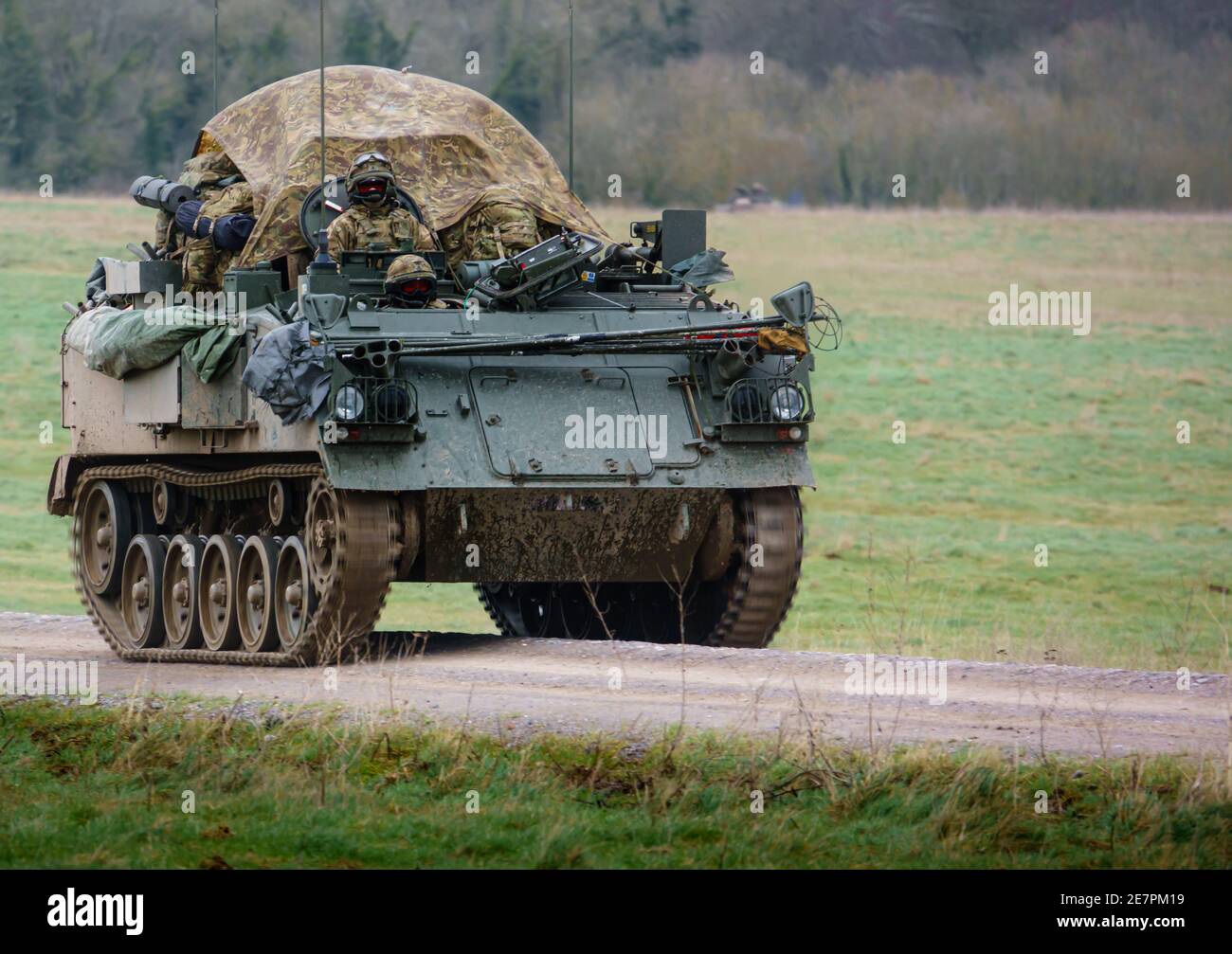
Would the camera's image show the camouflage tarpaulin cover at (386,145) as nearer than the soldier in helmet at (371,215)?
No

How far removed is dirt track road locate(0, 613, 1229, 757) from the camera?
12461 millimetres

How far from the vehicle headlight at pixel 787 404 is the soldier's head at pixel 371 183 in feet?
10.3

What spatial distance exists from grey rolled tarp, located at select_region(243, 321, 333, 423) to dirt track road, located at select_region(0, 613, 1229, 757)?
1.68m

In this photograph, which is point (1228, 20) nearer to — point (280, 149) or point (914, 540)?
point (914, 540)

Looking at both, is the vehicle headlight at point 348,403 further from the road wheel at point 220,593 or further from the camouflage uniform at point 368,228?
the road wheel at point 220,593

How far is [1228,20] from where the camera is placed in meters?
42.0

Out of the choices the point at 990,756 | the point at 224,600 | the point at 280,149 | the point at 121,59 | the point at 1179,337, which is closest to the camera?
the point at 990,756

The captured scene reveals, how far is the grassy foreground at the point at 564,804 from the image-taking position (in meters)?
10.1

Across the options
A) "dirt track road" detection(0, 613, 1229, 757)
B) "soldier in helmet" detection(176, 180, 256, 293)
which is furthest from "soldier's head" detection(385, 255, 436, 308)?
"soldier in helmet" detection(176, 180, 256, 293)

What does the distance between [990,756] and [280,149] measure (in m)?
9.60

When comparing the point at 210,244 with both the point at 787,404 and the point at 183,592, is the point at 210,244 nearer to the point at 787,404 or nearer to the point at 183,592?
the point at 183,592

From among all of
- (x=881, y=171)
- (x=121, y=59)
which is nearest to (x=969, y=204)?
(x=881, y=171)

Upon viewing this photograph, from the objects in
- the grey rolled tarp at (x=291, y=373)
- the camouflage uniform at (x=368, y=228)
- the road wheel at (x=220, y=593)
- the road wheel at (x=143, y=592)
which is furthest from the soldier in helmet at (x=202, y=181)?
the grey rolled tarp at (x=291, y=373)

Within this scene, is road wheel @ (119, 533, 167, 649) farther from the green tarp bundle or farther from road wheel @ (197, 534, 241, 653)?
the green tarp bundle
